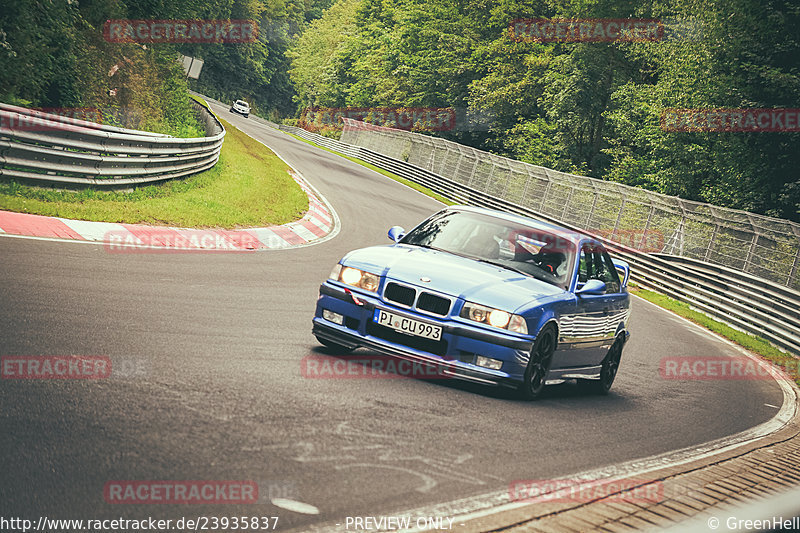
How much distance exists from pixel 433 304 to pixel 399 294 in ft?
1.04

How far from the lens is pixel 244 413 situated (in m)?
5.58

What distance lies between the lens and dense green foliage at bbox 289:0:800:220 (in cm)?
3012

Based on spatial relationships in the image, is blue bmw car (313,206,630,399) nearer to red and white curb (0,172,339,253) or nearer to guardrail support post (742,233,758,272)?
red and white curb (0,172,339,253)

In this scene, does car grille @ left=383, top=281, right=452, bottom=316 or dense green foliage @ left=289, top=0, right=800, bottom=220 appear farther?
dense green foliage @ left=289, top=0, right=800, bottom=220

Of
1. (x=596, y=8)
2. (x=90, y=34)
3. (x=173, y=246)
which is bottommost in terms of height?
(x=173, y=246)

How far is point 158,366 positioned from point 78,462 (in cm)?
215

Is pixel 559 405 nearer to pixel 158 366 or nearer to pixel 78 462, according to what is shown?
pixel 158 366

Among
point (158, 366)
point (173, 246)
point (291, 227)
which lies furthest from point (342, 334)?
point (291, 227)

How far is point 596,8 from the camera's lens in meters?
49.2

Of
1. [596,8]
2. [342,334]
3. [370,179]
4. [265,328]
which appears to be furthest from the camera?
[596,8]

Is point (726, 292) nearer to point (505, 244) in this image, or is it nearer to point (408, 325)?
point (505, 244)

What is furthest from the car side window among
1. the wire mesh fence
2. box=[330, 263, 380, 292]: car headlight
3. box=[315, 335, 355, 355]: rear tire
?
the wire mesh fence

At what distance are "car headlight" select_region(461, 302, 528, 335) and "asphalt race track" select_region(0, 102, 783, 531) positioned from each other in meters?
0.67
